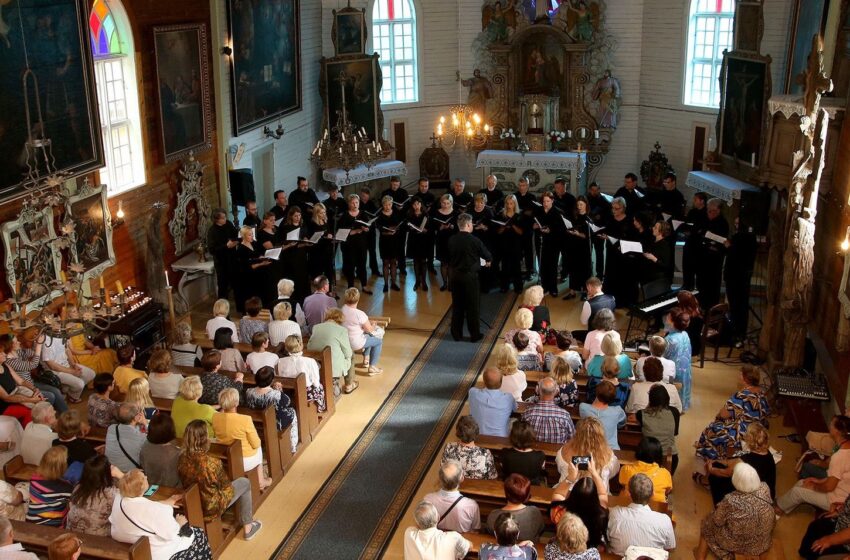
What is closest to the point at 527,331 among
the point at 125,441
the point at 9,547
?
the point at 125,441

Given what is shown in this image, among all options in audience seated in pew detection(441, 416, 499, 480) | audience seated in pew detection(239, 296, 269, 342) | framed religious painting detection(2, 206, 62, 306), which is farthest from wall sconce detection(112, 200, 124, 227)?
audience seated in pew detection(441, 416, 499, 480)

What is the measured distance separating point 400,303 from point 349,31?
7040 millimetres

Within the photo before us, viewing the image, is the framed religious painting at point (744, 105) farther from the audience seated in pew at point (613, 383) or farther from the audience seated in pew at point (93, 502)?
the audience seated in pew at point (93, 502)

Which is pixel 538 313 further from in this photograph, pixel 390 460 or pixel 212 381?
pixel 212 381

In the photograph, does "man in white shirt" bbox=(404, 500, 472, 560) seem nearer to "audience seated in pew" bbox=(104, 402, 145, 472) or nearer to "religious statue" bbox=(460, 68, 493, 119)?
"audience seated in pew" bbox=(104, 402, 145, 472)

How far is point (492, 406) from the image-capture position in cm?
835

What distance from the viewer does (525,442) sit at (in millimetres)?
7312

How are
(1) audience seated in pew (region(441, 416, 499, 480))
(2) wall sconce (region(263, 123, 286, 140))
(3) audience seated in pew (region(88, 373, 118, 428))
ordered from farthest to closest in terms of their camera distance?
(2) wall sconce (region(263, 123, 286, 140)) < (3) audience seated in pew (region(88, 373, 118, 428)) < (1) audience seated in pew (region(441, 416, 499, 480))

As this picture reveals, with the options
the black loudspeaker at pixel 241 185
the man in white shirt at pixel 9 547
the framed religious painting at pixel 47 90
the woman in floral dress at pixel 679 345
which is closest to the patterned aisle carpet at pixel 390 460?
the man in white shirt at pixel 9 547

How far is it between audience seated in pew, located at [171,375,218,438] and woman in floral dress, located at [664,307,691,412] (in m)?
4.83

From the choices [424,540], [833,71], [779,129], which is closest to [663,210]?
[779,129]

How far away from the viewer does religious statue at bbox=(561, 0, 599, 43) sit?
62.7 feet

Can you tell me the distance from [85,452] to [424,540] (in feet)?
9.73

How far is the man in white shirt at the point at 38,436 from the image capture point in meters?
7.68
